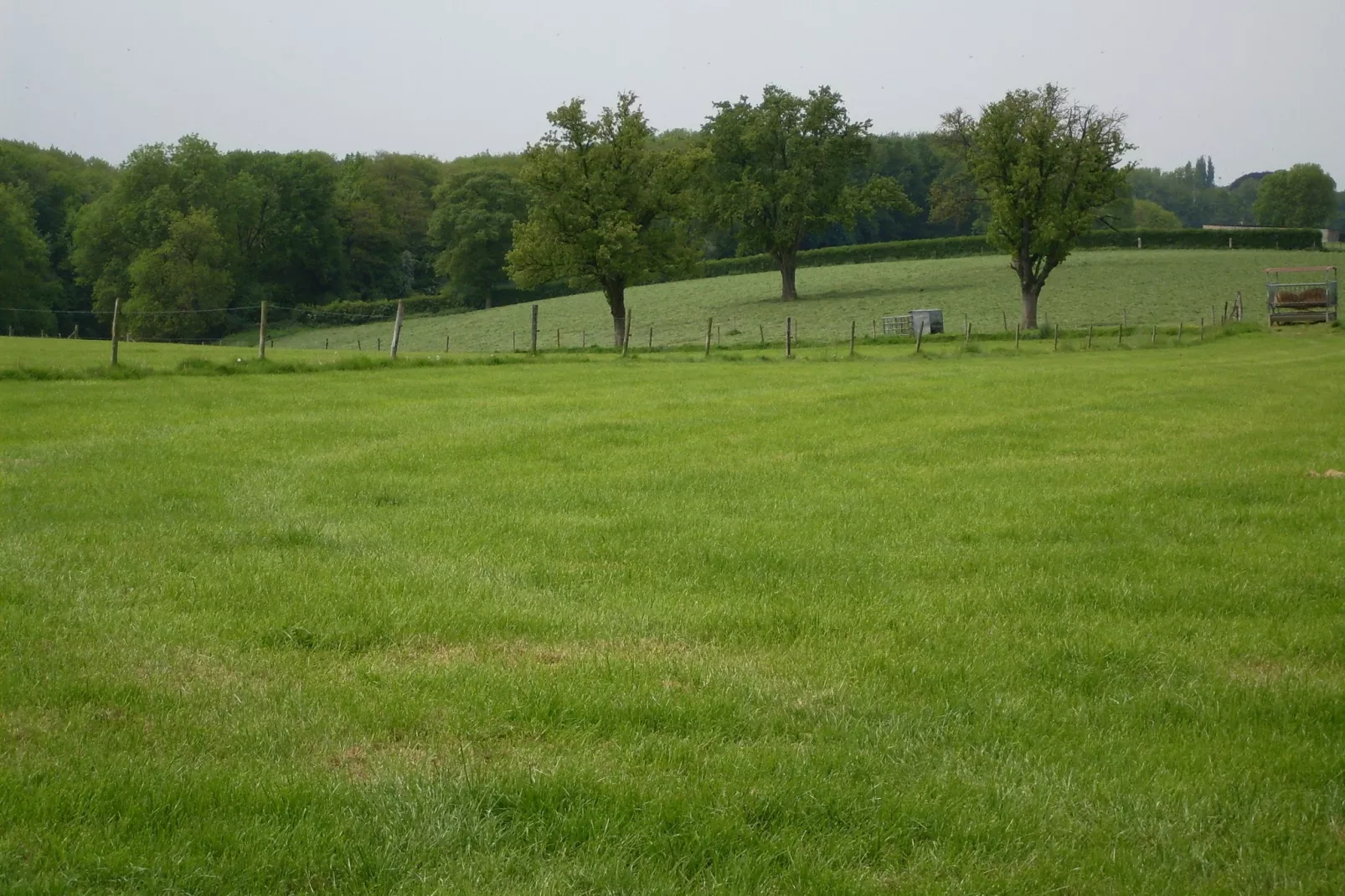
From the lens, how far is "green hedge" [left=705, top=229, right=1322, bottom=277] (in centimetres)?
10525

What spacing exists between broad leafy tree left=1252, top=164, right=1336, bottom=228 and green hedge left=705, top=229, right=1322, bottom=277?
5385 cm

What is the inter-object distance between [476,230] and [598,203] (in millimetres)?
52383

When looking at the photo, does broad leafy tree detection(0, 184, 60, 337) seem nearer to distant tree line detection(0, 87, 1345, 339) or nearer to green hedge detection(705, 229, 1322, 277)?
distant tree line detection(0, 87, 1345, 339)

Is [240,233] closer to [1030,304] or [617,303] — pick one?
[617,303]

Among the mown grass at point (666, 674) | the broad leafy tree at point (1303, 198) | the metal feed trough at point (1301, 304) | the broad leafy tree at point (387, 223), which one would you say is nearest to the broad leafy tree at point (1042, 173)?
the metal feed trough at point (1301, 304)

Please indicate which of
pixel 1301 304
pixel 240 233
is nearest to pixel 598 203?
pixel 1301 304

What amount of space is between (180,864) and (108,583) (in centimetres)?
469

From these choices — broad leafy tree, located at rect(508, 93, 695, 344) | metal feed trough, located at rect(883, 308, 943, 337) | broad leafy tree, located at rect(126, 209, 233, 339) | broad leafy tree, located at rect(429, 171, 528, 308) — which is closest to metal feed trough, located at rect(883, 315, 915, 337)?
metal feed trough, located at rect(883, 308, 943, 337)

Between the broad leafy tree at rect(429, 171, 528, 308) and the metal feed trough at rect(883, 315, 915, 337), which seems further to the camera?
the broad leafy tree at rect(429, 171, 528, 308)

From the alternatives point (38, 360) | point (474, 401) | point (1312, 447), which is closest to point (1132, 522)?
point (1312, 447)

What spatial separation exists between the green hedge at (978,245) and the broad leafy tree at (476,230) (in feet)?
65.0

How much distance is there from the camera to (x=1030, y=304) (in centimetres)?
6544

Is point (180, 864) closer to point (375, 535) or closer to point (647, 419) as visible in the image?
point (375, 535)

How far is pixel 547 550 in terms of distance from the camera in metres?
10.1
